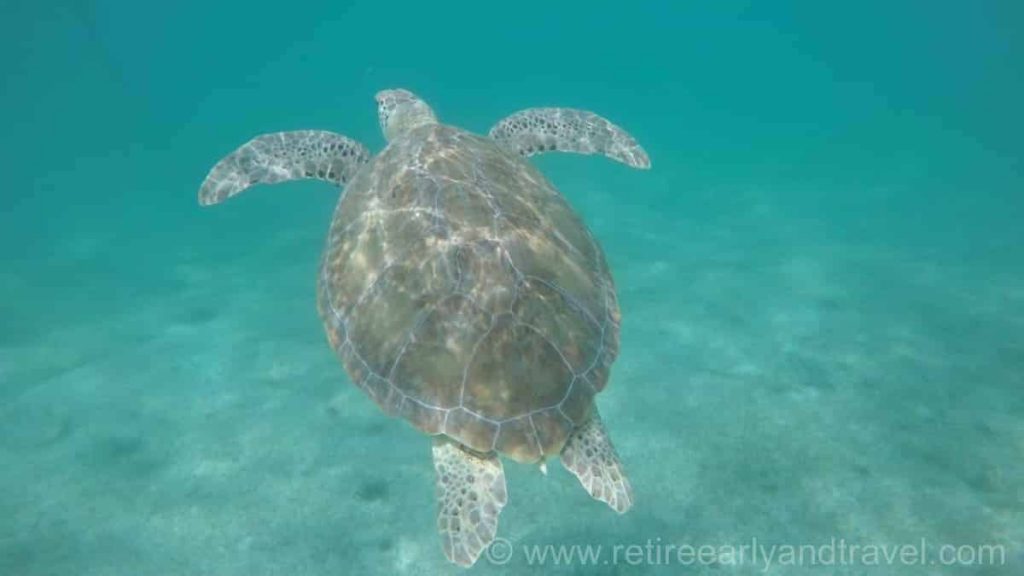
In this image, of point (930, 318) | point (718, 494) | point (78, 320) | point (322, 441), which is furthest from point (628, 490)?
point (78, 320)

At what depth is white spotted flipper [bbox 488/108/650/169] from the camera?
8469 mm

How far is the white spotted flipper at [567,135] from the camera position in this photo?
8.47 meters

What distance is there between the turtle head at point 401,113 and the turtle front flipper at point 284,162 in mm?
760

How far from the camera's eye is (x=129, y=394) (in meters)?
11.7

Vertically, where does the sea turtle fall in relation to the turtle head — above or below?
below

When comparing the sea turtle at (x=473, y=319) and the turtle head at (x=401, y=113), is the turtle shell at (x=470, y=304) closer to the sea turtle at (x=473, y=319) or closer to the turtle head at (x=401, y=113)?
the sea turtle at (x=473, y=319)

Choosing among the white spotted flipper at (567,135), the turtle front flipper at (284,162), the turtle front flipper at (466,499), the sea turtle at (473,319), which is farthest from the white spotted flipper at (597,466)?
the turtle front flipper at (284,162)

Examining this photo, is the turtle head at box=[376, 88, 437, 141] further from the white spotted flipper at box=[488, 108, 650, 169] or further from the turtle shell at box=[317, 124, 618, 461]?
the turtle shell at box=[317, 124, 618, 461]

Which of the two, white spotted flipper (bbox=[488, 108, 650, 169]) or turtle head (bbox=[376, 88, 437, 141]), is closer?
turtle head (bbox=[376, 88, 437, 141])

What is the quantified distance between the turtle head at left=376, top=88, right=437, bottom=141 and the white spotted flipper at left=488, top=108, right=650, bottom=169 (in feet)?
3.79

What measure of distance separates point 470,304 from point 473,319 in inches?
5.4

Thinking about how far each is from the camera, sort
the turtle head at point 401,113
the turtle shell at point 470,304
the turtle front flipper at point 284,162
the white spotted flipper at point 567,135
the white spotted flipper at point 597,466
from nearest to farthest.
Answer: the turtle shell at point 470,304
the white spotted flipper at point 597,466
the turtle front flipper at point 284,162
the turtle head at point 401,113
the white spotted flipper at point 567,135

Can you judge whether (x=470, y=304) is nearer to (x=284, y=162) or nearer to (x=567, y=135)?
(x=284, y=162)

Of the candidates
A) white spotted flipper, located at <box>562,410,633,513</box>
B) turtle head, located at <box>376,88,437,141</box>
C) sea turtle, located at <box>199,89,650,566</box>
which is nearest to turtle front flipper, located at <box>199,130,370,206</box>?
turtle head, located at <box>376,88,437,141</box>
